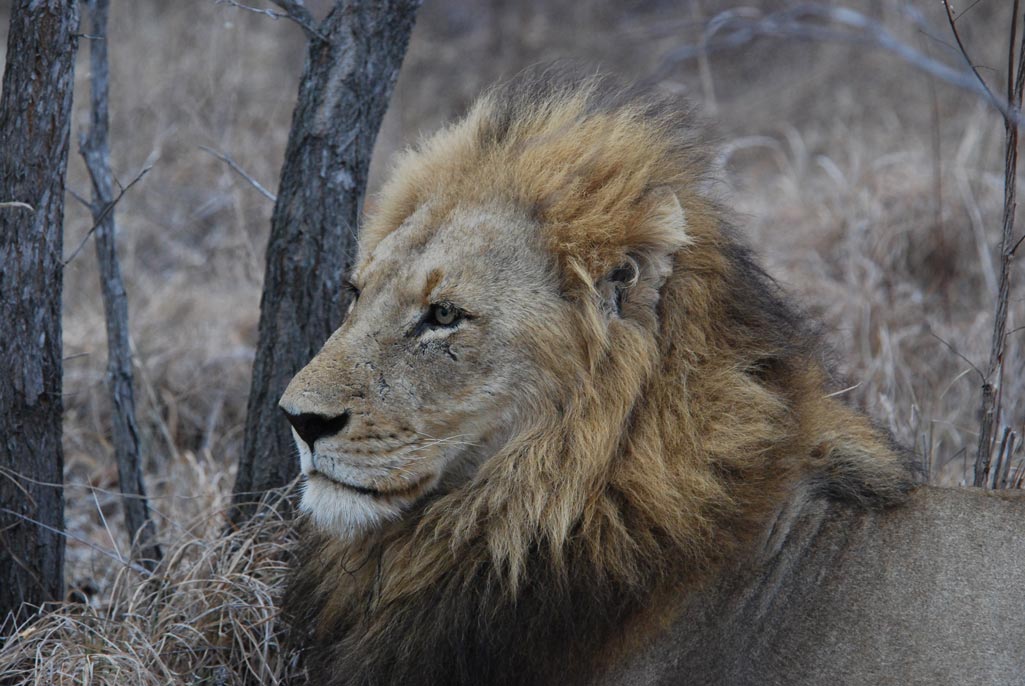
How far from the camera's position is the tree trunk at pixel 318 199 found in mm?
3484

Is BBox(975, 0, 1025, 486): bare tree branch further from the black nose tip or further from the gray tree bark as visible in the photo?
the gray tree bark

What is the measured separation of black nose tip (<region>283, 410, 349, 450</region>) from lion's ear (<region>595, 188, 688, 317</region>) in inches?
28.8

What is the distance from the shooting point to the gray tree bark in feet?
12.4

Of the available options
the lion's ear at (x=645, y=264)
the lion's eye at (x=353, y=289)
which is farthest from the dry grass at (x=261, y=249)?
the lion's eye at (x=353, y=289)

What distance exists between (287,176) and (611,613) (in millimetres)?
1876

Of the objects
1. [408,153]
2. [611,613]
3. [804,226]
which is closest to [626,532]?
[611,613]

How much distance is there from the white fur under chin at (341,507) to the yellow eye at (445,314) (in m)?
0.48

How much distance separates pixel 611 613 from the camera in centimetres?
260

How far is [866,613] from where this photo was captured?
8.63 feet

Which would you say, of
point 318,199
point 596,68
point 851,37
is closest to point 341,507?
point 318,199

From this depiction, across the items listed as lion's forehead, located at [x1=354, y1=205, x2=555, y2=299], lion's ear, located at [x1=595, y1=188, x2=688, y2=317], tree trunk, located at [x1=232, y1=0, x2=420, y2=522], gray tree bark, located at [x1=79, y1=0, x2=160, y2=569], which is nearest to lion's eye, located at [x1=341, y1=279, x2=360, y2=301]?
lion's forehead, located at [x1=354, y1=205, x2=555, y2=299]

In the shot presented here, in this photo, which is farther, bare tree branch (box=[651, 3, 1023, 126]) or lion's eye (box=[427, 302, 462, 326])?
bare tree branch (box=[651, 3, 1023, 126])

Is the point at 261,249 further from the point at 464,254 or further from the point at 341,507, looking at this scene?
the point at 341,507

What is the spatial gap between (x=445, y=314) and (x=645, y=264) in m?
0.53
